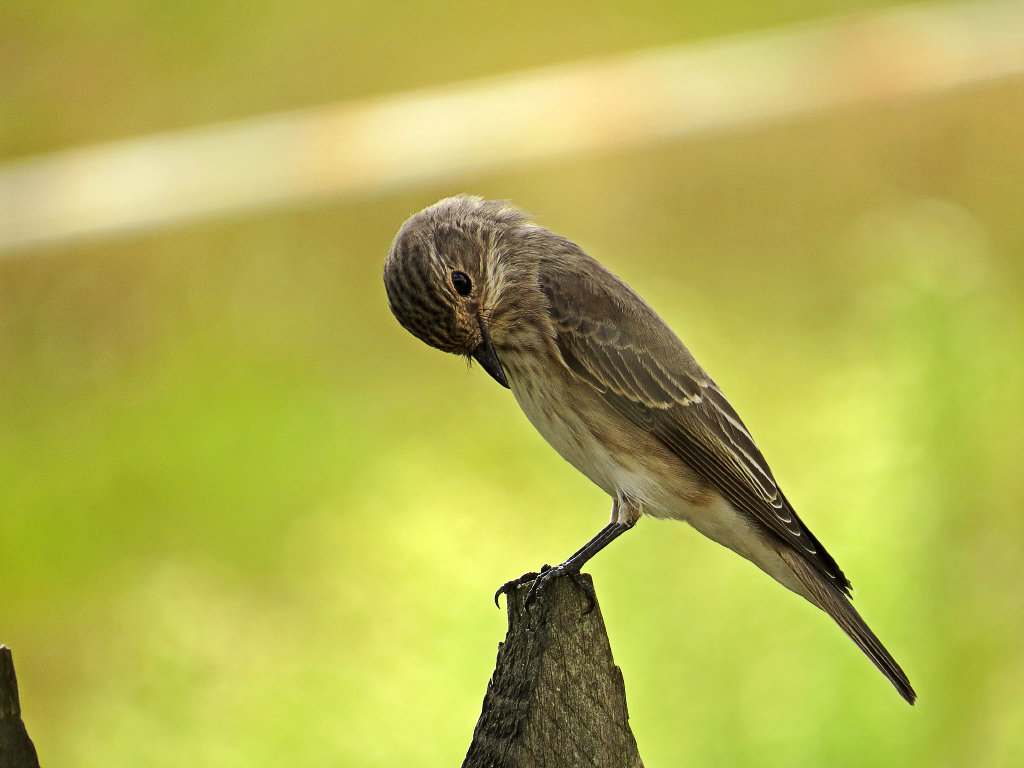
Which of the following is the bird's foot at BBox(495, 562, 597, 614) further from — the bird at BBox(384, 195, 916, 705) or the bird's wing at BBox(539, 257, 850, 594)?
the bird's wing at BBox(539, 257, 850, 594)

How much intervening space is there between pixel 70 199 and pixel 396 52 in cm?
240

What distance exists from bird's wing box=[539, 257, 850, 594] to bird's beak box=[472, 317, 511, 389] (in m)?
0.34

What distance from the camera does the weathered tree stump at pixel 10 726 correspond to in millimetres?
2068

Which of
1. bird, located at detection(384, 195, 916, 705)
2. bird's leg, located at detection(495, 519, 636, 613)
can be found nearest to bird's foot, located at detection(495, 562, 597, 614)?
bird's leg, located at detection(495, 519, 636, 613)

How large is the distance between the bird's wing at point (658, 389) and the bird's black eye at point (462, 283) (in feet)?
1.00

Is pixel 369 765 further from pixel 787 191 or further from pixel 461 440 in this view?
pixel 787 191

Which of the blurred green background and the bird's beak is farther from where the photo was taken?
the blurred green background

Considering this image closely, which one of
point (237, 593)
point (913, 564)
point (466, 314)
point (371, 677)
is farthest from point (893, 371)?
point (237, 593)

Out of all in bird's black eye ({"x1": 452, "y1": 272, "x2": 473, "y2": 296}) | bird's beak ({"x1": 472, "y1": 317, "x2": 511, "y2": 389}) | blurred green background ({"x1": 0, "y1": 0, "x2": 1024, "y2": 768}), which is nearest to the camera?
bird's beak ({"x1": 472, "y1": 317, "x2": 511, "y2": 389})

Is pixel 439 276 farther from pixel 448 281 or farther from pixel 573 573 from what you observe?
pixel 573 573

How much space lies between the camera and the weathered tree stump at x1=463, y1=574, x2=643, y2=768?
2438 millimetres

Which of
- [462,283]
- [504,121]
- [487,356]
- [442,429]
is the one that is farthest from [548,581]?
[504,121]

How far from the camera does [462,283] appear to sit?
380 cm

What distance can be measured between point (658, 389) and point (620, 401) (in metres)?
0.16
